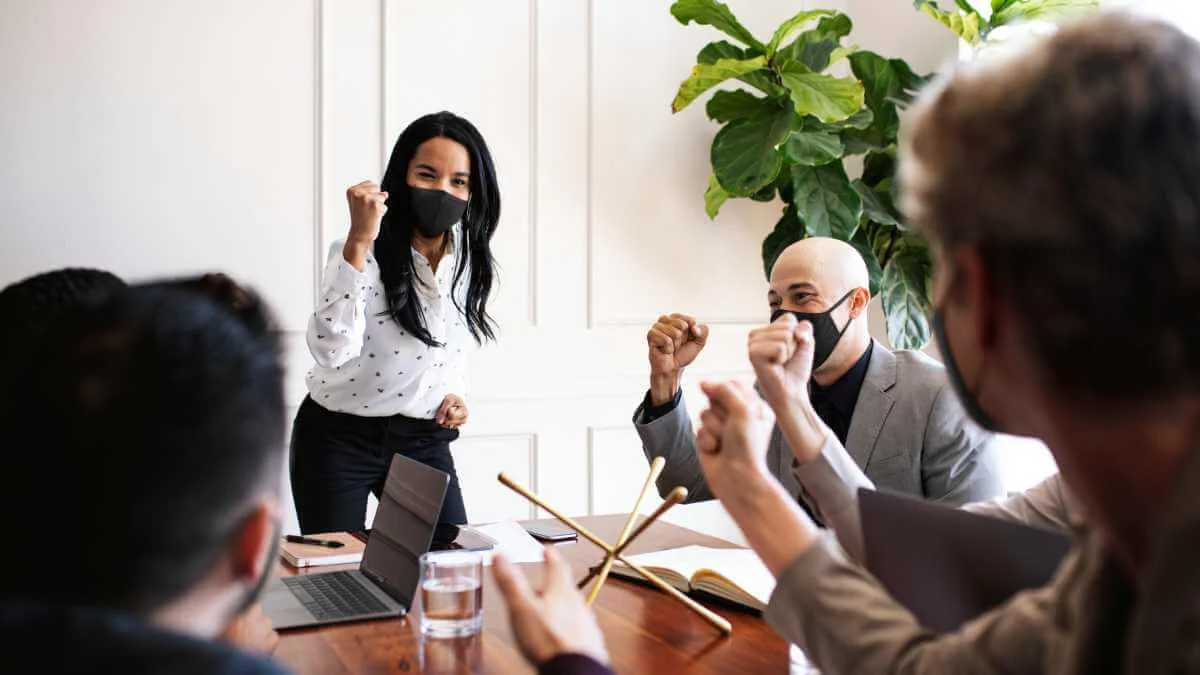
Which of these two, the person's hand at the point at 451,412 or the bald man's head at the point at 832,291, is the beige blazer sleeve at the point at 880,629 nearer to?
the bald man's head at the point at 832,291

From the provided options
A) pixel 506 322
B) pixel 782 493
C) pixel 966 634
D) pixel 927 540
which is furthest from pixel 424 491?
pixel 506 322

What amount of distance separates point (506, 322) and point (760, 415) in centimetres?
275

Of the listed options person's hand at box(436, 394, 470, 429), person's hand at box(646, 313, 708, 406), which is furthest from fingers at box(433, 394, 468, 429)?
person's hand at box(646, 313, 708, 406)

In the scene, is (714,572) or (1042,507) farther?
(714,572)

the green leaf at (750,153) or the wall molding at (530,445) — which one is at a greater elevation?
the green leaf at (750,153)

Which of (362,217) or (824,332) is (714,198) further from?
(362,217)

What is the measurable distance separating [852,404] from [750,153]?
163 cm

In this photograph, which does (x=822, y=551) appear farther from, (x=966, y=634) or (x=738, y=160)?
(x=738, y=160)

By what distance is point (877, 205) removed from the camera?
378 cm

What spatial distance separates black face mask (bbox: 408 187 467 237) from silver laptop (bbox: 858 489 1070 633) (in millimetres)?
1806

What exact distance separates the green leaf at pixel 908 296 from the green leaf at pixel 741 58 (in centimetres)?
72

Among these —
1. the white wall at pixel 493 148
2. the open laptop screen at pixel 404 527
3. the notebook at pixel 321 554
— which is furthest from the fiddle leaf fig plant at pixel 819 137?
the open laptop screen at pixel 404 527

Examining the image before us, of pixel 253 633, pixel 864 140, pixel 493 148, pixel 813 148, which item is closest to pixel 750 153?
pixel 813 148

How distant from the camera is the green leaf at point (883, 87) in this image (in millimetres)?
3824
